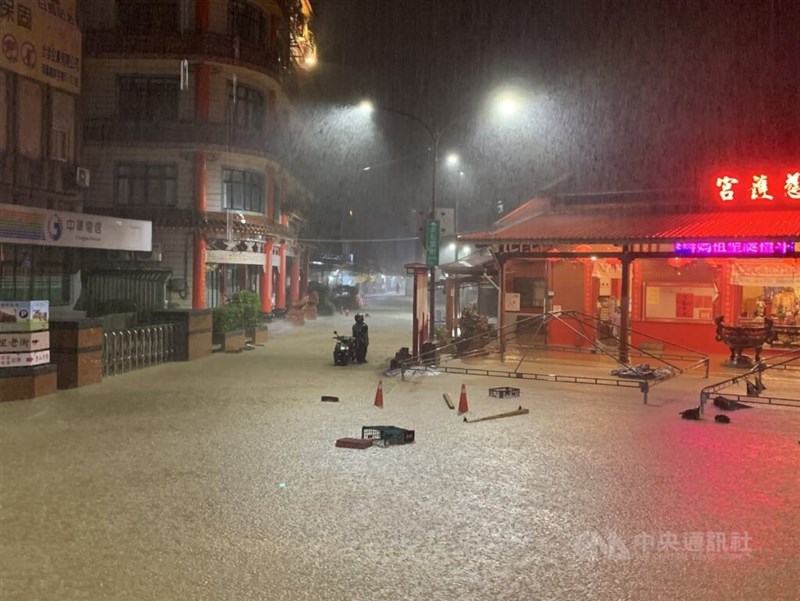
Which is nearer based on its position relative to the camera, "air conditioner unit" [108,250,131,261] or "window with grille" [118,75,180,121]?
"air conditioner unit" [108,250,131,261]

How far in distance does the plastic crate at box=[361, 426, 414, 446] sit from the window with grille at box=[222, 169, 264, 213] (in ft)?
83.3

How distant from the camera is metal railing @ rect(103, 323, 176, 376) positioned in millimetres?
14750

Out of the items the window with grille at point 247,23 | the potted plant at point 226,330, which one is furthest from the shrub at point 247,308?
the window with grille at point 247,23

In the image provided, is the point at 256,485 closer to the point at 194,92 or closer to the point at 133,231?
the point at 133,231

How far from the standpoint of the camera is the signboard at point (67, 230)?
19.8 metres

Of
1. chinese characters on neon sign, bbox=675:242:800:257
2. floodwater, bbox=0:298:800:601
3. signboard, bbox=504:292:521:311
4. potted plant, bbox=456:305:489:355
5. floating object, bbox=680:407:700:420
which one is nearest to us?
floodwater, bbox=0:298:800:601

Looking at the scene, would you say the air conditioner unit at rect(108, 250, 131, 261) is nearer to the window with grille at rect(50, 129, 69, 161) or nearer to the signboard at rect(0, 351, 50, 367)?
the window with grille at rect(50, 129, 69, 161)

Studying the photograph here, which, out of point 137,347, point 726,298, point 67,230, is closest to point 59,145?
point 67,230

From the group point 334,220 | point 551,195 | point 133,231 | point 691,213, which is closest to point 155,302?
point 133,231

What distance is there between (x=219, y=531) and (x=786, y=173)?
17.8 metres

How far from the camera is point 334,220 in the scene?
6519 centimetres

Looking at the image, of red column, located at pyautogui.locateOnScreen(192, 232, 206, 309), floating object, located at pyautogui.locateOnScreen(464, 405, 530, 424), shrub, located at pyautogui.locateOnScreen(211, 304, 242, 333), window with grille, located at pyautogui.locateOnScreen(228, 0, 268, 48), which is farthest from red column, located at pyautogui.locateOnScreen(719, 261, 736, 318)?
window with grille, located at pyautogui.locateOnScreen(228, 0, 268, 48)

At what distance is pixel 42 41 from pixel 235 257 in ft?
41.0

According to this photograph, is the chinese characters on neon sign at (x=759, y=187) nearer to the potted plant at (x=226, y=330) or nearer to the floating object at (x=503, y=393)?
the floating object at (x=503, y=393)
